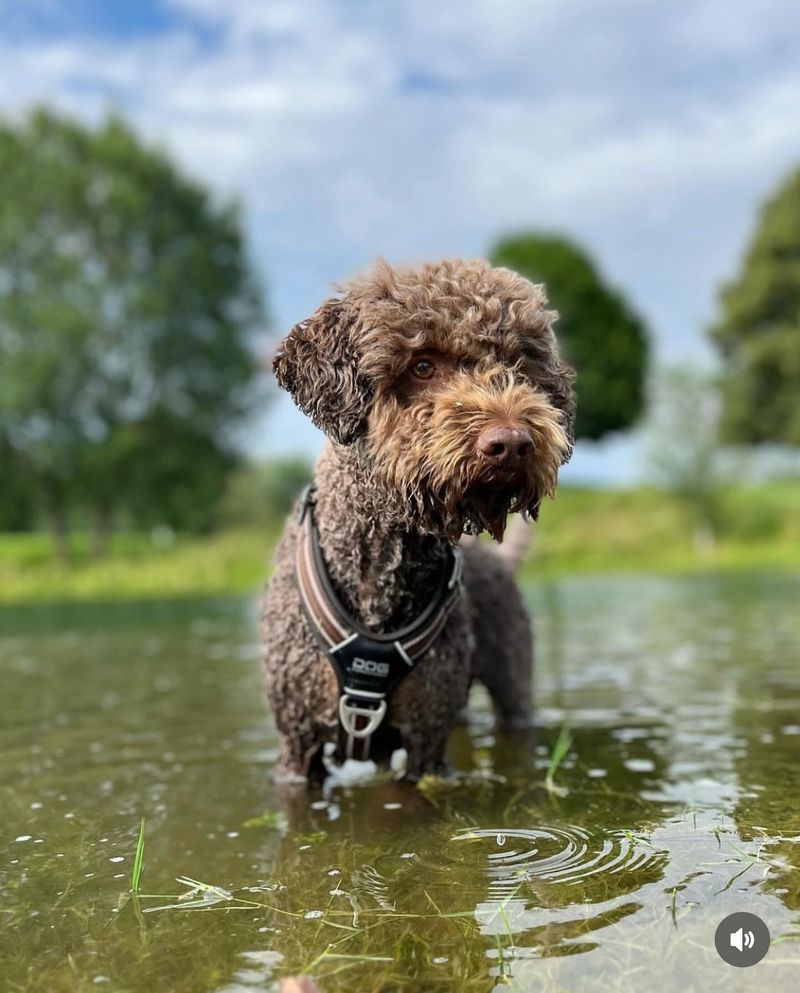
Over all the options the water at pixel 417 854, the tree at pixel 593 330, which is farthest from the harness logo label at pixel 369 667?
the tree at pixel 593 330

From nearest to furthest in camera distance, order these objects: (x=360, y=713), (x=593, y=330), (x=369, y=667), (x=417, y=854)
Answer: (x=417, y=854) < (x=369, y=667) < (x=360, y=713) < (x=593, y=330)

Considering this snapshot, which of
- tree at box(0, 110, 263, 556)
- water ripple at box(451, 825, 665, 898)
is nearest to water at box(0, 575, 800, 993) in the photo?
water ripple at box(451, 825, 665, 898)

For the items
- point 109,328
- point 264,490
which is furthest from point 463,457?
point 264,490

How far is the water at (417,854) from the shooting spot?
2789mm

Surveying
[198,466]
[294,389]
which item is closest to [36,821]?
[294,389]

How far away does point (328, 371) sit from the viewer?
12.4 ft

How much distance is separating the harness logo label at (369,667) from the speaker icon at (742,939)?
1.73 m

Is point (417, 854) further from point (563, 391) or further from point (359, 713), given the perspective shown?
point (563, 391)

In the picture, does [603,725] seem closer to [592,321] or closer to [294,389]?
[294,389]

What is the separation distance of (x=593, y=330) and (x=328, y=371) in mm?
51249

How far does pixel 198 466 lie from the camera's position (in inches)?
1625

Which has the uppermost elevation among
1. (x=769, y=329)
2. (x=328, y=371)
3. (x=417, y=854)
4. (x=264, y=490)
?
(x=769, y=329)

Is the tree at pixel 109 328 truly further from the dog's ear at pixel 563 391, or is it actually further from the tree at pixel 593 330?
the dog's ear at pixel 563 391

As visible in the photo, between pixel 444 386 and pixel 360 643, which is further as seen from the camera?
pixel 360 643
